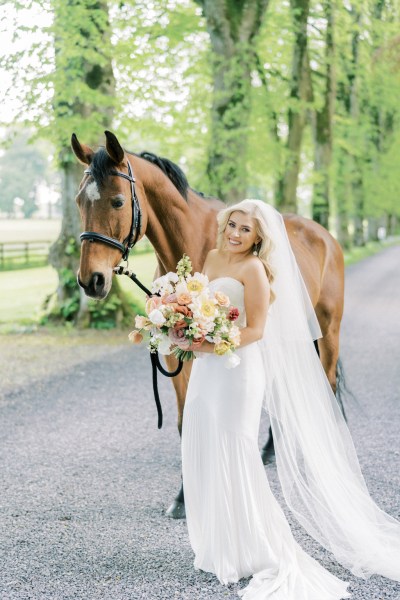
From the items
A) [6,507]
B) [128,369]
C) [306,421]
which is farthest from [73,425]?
[306,421]

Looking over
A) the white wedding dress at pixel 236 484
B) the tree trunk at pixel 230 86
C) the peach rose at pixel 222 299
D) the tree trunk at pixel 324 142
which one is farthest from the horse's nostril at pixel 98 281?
the tree trunk at pixel 324 142

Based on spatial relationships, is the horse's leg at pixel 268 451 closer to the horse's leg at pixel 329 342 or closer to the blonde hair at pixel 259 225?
the horse's leg at pixel 329 342

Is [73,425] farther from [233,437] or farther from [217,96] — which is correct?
[217,96]

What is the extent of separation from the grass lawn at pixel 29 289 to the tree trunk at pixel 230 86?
11.5 ft

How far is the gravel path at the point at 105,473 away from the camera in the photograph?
376 centimetres

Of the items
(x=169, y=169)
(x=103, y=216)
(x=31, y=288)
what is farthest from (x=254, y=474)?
(x=31, y=288)

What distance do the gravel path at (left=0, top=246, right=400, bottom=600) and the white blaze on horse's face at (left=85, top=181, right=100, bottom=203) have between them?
2181 mm

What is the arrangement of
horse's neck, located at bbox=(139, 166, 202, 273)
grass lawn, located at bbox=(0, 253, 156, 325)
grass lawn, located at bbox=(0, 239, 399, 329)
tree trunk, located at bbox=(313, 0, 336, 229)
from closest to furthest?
1. horse's neck, located at bbox=(139, 166, 202, 273)
2. grass lawn, located at bbox=(0, 239, 399, 329)
3. grass lawn, located at bbox=(0, 253, 156, 325)
4. tree trunk, located at bbox=(313, 0, 336, 229)

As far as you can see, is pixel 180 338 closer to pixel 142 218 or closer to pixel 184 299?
pixel 184 299

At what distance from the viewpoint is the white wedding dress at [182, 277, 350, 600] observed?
3746 millimetres

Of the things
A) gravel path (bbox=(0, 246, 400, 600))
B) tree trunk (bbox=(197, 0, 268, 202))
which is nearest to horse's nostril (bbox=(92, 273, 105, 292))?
gravel path (bbox=(0, 246, 400, 600))

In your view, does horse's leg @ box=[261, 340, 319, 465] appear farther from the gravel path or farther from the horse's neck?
the horse's neck

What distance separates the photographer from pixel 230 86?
1268 cm

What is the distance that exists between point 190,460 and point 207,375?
1.76 ft
